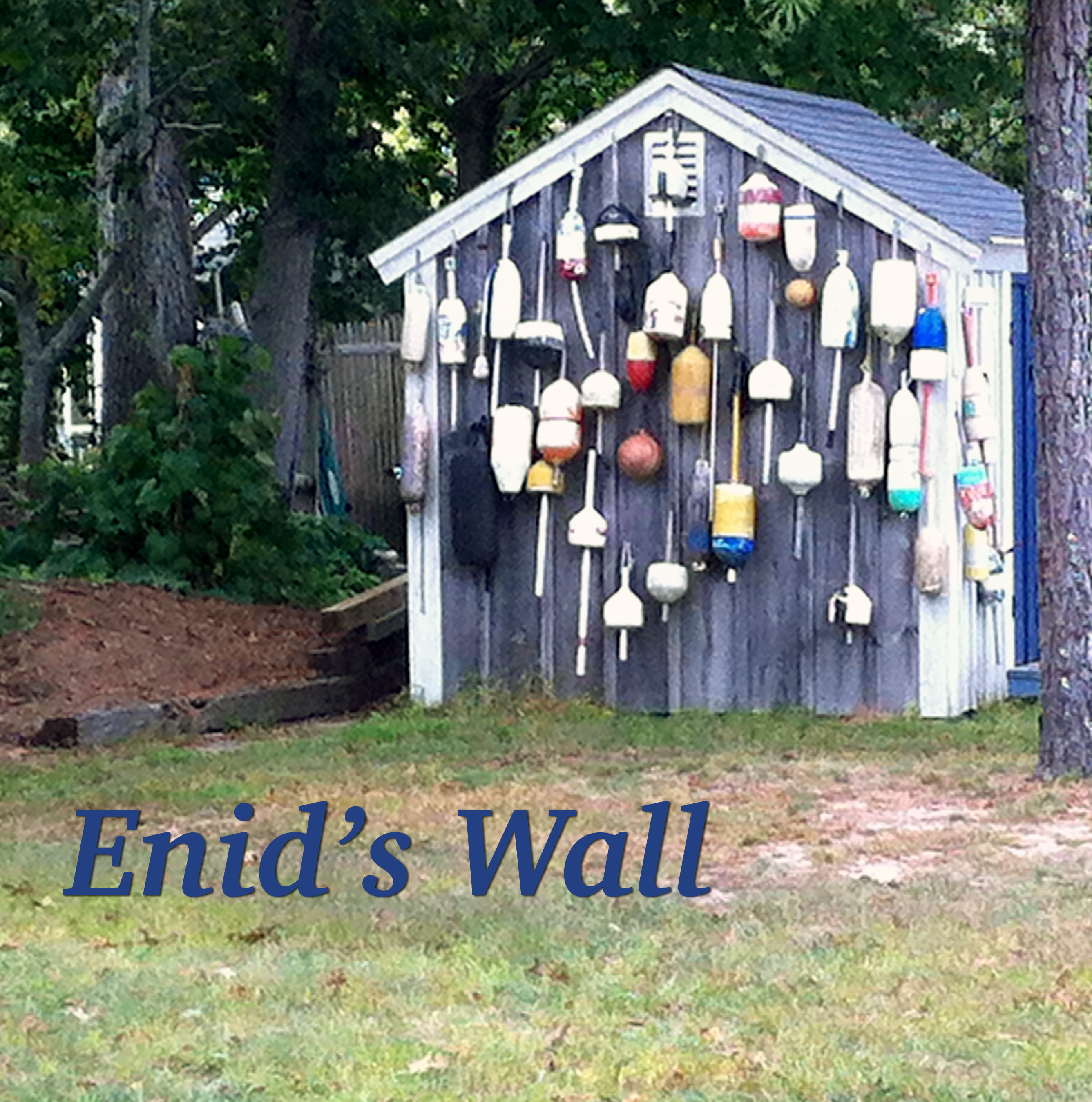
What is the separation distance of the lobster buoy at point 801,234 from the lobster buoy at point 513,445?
1717 mm

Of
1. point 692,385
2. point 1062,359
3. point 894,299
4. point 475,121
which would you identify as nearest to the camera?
point 1062,359

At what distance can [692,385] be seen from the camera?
13.6 metres

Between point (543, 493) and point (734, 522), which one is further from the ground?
point (543, 493)

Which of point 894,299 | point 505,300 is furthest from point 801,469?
point 505,300

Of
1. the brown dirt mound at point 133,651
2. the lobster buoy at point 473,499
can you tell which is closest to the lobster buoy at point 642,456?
the lobster buoy at point 473,499

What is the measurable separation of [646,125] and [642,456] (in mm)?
1786

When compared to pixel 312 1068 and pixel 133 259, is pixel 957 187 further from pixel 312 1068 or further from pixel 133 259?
pixel 312 1068

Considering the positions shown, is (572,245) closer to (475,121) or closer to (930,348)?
(930,348)

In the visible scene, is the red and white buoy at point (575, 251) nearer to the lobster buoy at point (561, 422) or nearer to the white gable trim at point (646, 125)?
the white gable trim at point (646, 125)

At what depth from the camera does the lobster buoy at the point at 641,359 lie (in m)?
13.7

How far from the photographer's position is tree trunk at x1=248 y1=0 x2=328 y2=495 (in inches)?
762

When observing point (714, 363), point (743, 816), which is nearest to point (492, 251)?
point (714, 363)

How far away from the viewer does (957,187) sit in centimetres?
1498

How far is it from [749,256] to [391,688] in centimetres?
397
